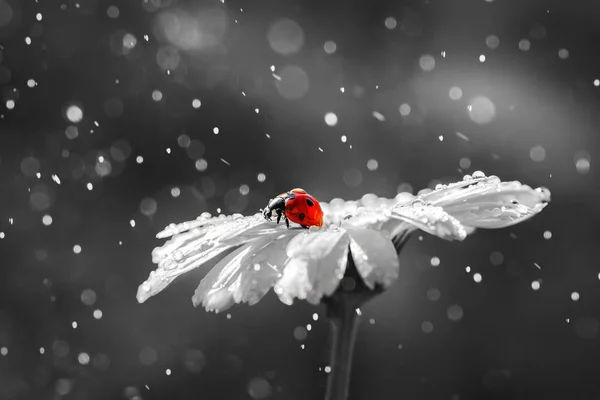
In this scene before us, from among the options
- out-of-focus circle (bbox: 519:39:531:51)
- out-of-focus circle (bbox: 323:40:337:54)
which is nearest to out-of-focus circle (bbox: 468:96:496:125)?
out-of-focus circle (bbox: 519:39:531:51)

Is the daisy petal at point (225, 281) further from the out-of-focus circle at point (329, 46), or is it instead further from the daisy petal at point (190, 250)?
the out-of-focus circle at point (329, 46)

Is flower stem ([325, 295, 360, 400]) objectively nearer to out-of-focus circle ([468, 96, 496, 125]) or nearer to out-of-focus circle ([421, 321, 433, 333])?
out-of-focus circle ([421, 321, 433, 333])

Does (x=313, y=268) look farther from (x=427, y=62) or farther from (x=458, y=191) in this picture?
(x=427, y=62)

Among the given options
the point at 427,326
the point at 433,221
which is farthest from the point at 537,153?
the point at 433,221

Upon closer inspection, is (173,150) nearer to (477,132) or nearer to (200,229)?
(477,132)

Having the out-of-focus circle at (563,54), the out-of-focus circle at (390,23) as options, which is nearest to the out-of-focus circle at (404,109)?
the out-of-focus circle at (390,23)

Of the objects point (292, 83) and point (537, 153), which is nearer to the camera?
point (537, 153)
